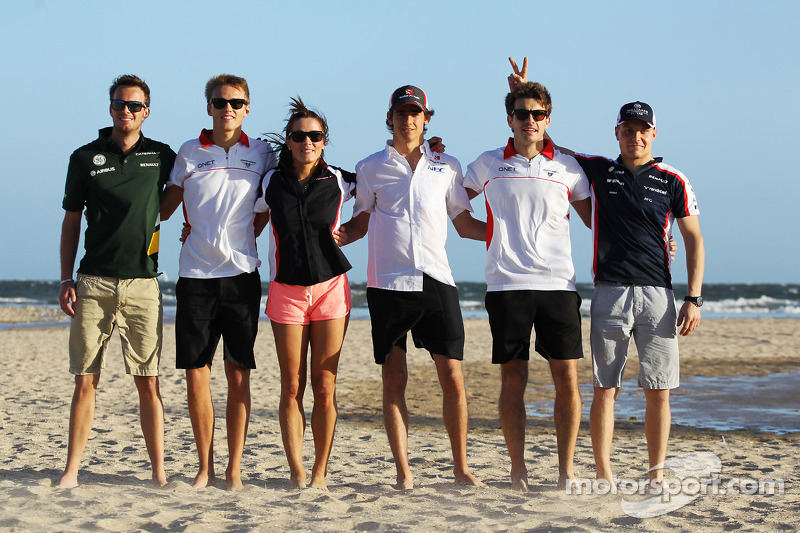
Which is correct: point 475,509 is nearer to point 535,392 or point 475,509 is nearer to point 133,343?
point 133,343

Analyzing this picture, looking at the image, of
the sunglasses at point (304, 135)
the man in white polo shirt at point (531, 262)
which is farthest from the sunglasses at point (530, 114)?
the sunglasses at point (304, 135)

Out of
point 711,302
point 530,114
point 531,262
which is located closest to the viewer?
point 531,262

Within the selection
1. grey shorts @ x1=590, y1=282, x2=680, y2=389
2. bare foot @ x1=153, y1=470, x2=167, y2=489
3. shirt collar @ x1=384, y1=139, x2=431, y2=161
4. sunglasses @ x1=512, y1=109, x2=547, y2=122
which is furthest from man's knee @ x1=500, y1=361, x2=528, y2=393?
bare foot @ x1=153, y1=470, x2=167, y2=489

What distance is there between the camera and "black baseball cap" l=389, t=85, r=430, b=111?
4.42 m

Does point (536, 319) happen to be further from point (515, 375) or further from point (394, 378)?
point (394, 378)

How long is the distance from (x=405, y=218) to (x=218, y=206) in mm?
1087

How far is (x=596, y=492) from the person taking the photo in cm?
443

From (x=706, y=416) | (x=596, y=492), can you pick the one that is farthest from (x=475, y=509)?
(x=706, y=416)

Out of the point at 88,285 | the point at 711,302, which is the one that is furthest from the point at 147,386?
the point at 711,302

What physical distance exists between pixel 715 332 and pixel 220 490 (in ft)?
58.7

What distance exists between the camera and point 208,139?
180 inches

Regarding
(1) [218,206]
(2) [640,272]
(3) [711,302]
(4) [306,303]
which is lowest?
(3) [711,302]

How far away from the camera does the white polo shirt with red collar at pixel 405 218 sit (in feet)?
14.5

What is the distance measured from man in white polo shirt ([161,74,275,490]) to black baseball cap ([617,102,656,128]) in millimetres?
2152
